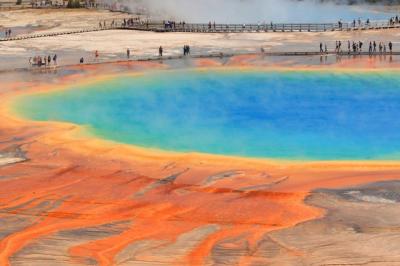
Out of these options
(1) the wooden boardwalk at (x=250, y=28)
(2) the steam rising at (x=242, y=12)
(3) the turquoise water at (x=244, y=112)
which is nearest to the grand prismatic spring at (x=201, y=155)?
(3) the turquoise water at (x=244, y=112)

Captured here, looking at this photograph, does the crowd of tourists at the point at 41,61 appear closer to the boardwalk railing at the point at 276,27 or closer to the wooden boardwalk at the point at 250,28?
the wooden boardwalk at the point at 250,28

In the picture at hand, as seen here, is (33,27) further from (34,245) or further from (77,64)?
(34,245)

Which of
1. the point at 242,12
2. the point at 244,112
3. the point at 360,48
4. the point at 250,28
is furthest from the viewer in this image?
the point at 242,12

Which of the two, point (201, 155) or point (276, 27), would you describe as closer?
point (201, 155)

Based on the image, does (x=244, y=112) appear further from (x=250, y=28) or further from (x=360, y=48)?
(x=250, y=28)

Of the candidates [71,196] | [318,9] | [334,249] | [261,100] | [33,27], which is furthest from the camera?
[318,9]

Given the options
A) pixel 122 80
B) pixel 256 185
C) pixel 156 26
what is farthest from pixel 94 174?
pixel 156 26

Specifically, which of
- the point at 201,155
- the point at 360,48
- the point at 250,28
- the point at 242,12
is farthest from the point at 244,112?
the point at 242,12
